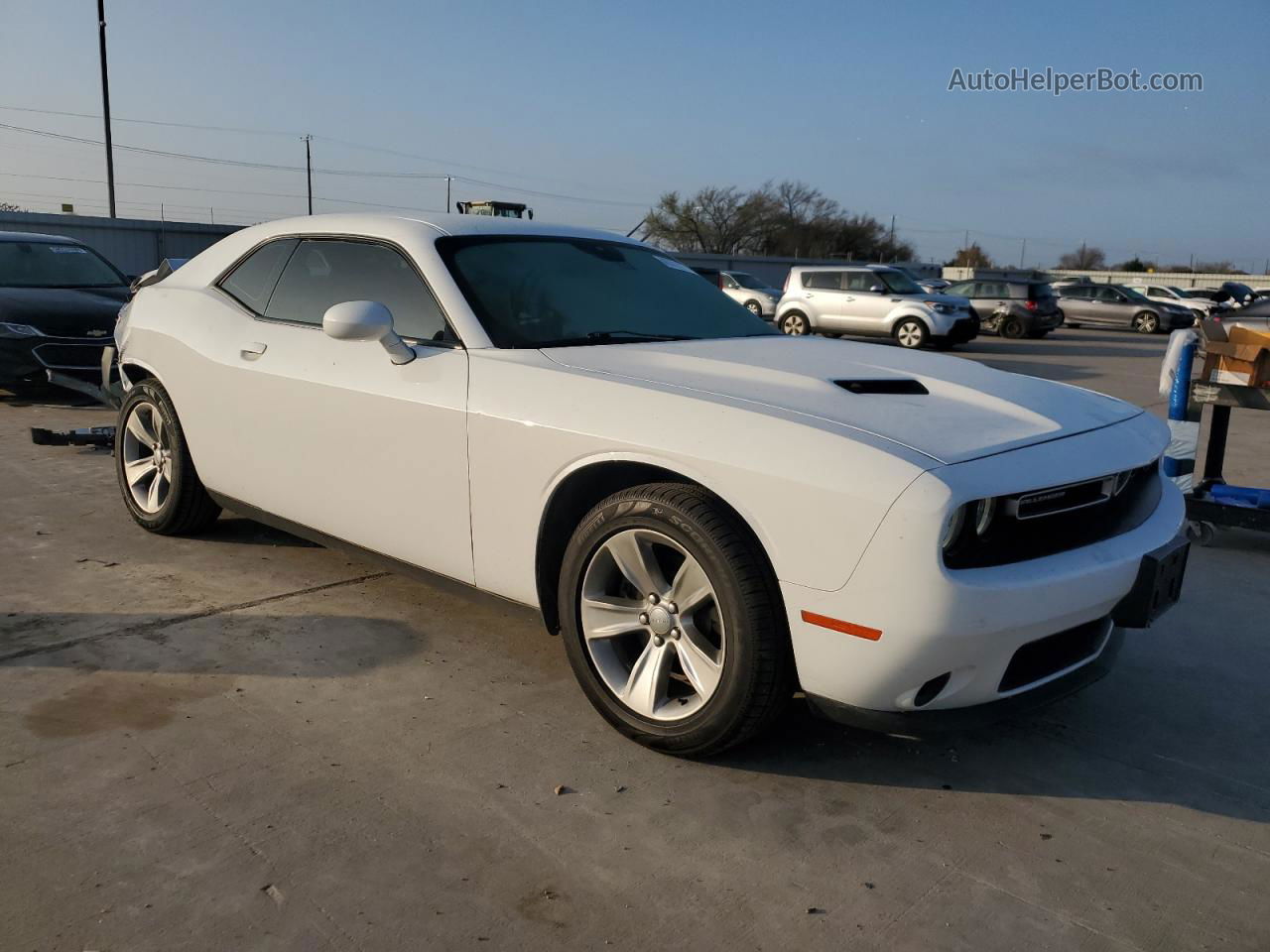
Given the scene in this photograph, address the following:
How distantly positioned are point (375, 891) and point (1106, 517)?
2137mm

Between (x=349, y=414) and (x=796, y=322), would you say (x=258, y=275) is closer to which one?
(x=349, y=414)

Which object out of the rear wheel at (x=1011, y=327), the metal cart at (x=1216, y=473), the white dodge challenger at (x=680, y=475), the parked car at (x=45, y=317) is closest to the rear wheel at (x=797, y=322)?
the rear wheel at (x=1011, y=327)

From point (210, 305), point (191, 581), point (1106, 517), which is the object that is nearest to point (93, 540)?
point (191, 581)

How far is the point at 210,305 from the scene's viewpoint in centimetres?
453

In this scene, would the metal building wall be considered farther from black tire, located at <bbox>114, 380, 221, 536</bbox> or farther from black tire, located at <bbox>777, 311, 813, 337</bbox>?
black tire, located at <bbox>114, 380, 221, 536</bbox>

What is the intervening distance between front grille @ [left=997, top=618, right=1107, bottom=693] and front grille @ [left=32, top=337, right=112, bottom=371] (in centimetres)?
824

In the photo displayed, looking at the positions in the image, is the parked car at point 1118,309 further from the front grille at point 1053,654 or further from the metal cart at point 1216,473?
the front grille at point 1053,654

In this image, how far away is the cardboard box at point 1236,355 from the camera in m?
5.05

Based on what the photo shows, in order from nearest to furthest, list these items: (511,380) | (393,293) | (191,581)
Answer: (511,380) < (393,293) < (191,581)

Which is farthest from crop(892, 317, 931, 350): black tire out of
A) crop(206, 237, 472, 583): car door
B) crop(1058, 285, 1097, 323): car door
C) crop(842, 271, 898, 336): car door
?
crop(206, 237, 472, 583): car door

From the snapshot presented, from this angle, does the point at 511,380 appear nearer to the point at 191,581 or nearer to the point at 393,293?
the point at 393,293

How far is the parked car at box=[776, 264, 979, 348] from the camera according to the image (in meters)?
20.0

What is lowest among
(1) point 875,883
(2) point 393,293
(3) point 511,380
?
(1) point 875,883

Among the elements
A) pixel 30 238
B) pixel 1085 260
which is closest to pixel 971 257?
pixel 1085 260
